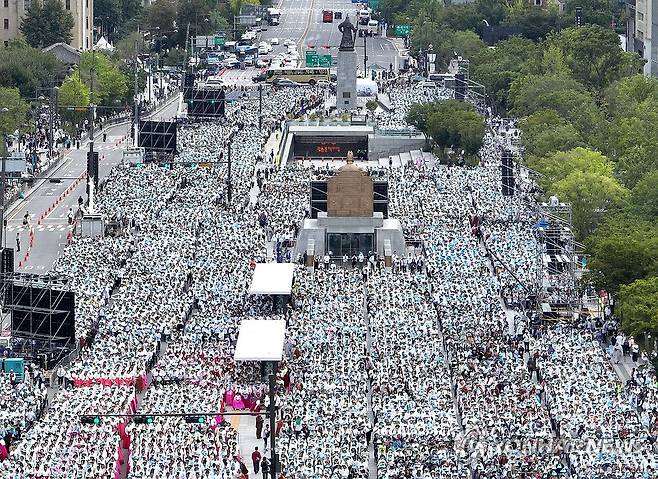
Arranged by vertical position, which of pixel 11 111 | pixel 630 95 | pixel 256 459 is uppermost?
pixel 256 459

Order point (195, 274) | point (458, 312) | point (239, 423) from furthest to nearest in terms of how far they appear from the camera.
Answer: point (195, 274) < point (458, 312) < point (239, 423)

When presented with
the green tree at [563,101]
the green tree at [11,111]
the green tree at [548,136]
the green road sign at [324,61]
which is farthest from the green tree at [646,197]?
the green road sign at [324,61]

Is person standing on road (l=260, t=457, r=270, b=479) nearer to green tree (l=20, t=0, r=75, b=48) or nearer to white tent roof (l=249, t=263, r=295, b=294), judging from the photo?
white tent roof (l=249, t=263, r=295, b=294)

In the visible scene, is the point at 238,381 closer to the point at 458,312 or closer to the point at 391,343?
the point at 391,343

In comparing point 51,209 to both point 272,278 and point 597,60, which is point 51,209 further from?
point 597,60

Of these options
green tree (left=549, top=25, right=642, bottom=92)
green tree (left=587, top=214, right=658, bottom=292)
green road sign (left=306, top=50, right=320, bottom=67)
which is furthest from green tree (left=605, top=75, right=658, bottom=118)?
green road sign (left=306, top=50, right=320, bottom=67)

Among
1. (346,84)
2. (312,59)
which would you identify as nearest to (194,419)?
(346,84)

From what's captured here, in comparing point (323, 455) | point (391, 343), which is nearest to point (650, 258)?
point (391, 343)
